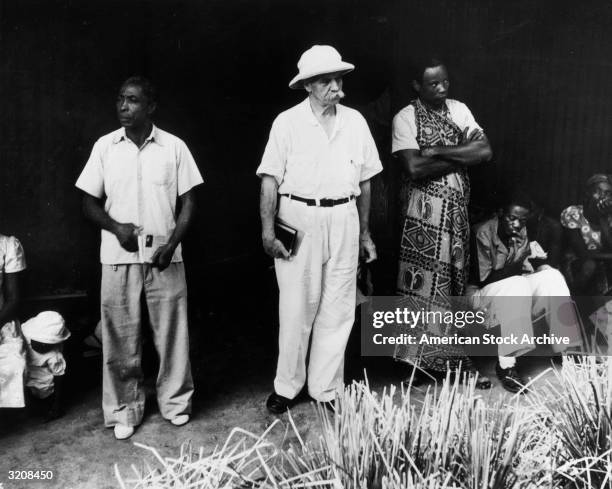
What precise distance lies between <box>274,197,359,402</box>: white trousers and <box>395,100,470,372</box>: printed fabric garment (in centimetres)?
49

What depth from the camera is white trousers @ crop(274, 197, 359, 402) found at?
3705mm

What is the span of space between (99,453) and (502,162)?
11.3 feet

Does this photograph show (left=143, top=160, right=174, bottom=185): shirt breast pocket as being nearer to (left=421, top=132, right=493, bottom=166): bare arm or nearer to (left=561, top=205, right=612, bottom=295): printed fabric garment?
(left=421, top=132, right=493, bottom=166): bare arm

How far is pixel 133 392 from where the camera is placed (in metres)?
3.68

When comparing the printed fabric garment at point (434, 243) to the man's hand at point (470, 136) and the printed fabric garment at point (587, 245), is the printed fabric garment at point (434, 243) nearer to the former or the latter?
the man's hand at point (470, 136)

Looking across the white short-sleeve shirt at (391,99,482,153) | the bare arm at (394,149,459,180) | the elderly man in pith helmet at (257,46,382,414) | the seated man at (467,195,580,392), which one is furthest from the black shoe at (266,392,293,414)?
the white short-sleeve shirt at (391,99,482,153)

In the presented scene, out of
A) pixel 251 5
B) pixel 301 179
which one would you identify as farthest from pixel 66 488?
pixel 251 5

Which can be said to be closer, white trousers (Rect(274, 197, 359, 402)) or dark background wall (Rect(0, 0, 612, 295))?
white trousers (Rect(274, 197, 359, 402))

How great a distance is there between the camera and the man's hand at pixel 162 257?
353cm

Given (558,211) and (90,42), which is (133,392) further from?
(558,211)

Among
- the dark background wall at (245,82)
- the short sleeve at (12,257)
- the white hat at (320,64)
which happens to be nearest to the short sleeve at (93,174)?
the short sleeve at (12,257)

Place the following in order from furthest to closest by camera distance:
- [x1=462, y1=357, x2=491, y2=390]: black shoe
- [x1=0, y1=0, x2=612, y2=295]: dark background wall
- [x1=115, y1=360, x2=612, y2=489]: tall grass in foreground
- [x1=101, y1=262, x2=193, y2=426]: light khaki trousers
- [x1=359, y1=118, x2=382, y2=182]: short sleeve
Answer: [x1=0, y1=0, x2=612, y2=295]: dark background wall, [x1=462, y1=357, x2=491, y2=390]: black shoe, [x1=359, y1=118, x2=382, y2=182]: short sleeve, [x1=101, y1=262, x2=193, y2=426]: light khaki trousers, [x1=115, y1=360, x2=612, y2=489]: tall grass in foreground

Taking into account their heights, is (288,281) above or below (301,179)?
below

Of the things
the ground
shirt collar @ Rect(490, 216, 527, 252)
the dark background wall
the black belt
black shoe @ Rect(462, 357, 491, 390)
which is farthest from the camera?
the dark background wall
